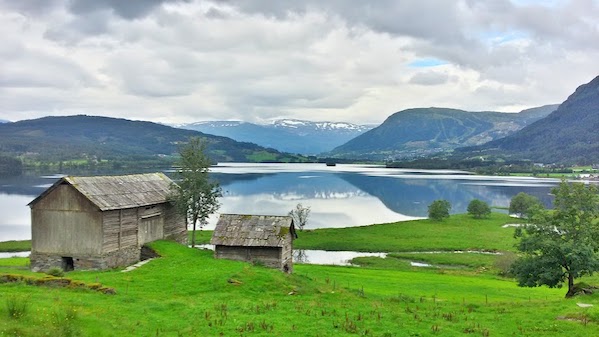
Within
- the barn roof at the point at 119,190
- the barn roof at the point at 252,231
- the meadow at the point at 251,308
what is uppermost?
the barn roof at the point at 119,190

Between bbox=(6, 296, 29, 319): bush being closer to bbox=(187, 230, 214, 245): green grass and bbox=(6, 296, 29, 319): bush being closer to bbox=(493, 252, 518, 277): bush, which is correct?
bbox=(493, 252, 518, 277): bush

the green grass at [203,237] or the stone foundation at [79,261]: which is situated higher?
the stone foundation at [79,261]

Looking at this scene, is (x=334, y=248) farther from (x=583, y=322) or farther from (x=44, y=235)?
(x=583, y=322)

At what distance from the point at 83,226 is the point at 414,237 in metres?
67.9

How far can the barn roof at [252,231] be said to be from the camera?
43625mm

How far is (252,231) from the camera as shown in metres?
44.8

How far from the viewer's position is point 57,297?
78.7ft

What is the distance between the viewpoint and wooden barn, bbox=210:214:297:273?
1715 inches

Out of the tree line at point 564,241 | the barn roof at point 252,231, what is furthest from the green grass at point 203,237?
the tree line at point 564,241

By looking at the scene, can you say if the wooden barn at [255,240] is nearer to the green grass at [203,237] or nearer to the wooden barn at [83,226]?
the wooden barn at [83,226]

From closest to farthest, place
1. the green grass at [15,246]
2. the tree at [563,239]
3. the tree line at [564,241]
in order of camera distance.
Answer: the tree line at [564,241]
the tree at [563,239]
the green grass at [15,246]

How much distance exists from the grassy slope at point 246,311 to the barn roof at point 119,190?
7334 millimetres

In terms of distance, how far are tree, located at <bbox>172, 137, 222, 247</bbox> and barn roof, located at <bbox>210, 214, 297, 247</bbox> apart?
25.7 feet

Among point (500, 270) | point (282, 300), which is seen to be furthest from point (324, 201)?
point (282, 300)
